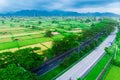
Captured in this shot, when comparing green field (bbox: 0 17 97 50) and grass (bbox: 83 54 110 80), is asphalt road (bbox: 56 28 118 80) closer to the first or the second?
grass (bbox: 83 54 110 80)

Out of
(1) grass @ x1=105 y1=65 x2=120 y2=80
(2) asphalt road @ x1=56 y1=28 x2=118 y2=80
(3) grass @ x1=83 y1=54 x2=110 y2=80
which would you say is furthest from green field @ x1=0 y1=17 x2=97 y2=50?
(1) grass @ x1=105 y1=65 x2=120 y2=80

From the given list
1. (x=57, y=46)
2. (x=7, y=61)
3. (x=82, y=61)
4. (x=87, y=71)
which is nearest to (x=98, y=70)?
(x=87, y=71)

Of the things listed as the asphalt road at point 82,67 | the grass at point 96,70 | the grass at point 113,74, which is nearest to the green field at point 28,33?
the asphalt road at point 82,67

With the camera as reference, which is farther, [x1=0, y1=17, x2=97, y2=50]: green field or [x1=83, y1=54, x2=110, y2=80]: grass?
[x1=0, y1=17, x2=97, y2=50]: green field

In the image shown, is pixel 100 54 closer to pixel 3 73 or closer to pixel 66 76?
pixel 66 76

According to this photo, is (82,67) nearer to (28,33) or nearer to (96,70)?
(96,70)

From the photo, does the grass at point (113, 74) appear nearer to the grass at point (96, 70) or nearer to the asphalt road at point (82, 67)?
the grass at point (96, 70)

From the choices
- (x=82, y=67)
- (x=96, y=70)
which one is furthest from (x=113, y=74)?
(x=82, y=67)

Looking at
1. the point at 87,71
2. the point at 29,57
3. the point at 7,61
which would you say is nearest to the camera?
the point at 7,61

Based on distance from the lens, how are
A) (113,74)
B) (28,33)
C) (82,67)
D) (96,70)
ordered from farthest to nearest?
(28,33), (82,67), (96,70), (113,74)
